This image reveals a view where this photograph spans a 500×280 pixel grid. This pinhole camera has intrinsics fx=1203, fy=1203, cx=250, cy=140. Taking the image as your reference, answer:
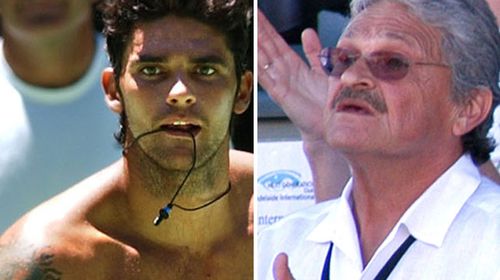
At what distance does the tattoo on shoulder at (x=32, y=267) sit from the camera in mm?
4820

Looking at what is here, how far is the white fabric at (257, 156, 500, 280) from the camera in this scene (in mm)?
4598

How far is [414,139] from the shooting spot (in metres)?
4.68

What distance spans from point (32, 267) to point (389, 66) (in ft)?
5.35

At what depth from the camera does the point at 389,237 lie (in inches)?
185

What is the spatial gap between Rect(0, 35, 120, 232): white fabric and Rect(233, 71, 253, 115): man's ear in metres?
0.50

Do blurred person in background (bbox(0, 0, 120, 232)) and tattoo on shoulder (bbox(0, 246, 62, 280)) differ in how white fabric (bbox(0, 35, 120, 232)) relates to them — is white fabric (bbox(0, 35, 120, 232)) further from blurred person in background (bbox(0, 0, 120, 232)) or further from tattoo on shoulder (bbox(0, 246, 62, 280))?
tattoo on shoulder (bbox(0, 246, 62, 280))

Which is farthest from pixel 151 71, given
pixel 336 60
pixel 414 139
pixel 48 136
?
pixel 414 139

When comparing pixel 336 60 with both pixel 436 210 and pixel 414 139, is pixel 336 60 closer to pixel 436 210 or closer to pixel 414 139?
pixel 414 139

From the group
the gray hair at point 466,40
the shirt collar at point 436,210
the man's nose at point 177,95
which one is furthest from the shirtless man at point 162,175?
A: the gray hair at point 466,40

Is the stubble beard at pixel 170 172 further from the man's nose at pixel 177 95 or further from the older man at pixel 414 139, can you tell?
the older man at pixel 414 139

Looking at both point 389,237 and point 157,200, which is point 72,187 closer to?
point 157,200

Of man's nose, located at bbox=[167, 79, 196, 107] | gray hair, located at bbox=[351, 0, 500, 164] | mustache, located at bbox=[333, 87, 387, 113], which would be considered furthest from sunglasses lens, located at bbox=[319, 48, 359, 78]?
man's nose, located at bbox=[167, 79, 196, 107]

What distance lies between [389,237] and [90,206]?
1212 mm

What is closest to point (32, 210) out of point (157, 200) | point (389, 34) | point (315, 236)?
point (157, 200)
